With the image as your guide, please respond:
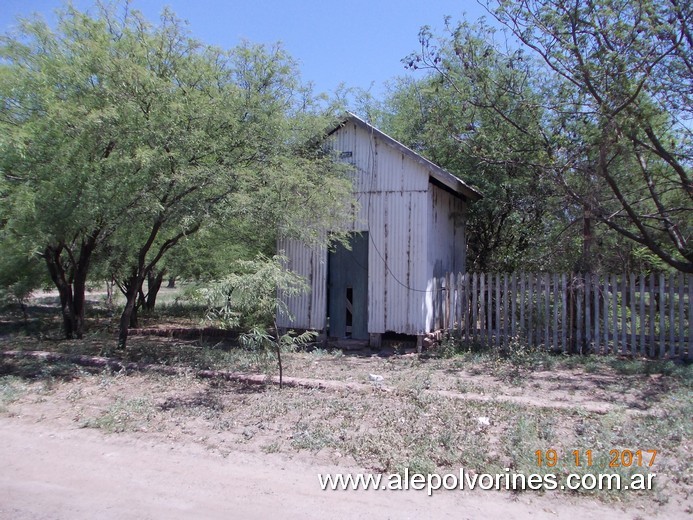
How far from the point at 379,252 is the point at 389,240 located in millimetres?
369

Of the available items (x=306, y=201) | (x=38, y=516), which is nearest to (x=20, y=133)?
(x=306, y=201)

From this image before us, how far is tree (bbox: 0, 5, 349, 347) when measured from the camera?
8914 millimetres

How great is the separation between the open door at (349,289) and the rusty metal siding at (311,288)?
20 centimetres

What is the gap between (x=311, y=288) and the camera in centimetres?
1240

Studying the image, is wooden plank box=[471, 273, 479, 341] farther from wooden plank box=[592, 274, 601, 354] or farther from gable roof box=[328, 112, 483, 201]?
wooden plank box=[592, 274, 601, 354]

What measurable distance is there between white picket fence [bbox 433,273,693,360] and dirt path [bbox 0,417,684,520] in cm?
658

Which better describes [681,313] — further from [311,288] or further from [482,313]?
[311,288]

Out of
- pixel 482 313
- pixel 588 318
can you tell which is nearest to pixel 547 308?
pixel 588 318

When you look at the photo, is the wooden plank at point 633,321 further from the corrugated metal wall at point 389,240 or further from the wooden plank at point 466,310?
the corrugated metal wall at point 389,240

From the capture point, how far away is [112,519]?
164 inches

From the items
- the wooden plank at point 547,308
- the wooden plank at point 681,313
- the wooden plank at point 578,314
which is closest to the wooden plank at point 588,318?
the wooden plank at point 578,314

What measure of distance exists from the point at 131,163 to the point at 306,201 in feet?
10.8

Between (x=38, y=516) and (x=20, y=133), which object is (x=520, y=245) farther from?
(x=38, y=516)

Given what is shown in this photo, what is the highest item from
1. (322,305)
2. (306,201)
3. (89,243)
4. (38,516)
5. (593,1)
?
(593,1)
